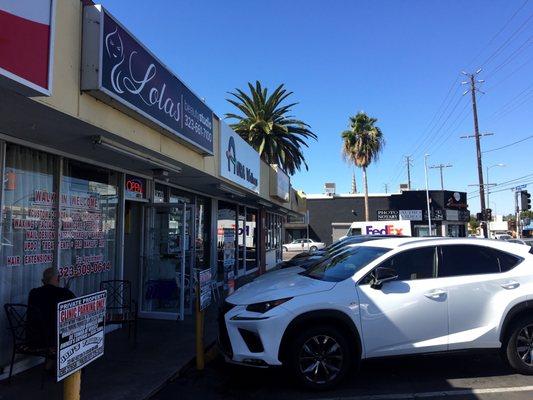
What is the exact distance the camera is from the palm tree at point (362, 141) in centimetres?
4550

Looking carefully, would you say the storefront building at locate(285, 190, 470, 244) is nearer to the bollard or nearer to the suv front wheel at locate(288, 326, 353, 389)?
the suv front wheel at locate(288, 326, 353, 389)

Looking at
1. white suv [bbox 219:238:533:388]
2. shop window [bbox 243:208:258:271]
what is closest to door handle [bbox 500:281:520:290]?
white suv [bbox 219:238:533:388]

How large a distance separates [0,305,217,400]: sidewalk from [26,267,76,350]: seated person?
53cm

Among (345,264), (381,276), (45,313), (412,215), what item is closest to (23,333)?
(45,313)

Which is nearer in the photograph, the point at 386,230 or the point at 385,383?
the point at 385,383

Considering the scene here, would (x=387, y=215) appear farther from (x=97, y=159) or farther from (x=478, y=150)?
(x=97, y=159)

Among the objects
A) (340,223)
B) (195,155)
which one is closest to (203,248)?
(195,155)

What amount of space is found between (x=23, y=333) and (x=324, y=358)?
3841 mm

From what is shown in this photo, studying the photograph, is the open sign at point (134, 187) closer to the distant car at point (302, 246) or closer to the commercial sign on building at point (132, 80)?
the commercial sign on building at point (132, 80)

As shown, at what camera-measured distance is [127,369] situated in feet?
20.9

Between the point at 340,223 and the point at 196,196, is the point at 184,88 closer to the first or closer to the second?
the point at 196,196

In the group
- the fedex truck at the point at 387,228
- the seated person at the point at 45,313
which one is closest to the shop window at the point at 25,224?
the seated person at the point at 45,313

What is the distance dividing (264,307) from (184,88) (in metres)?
4.57

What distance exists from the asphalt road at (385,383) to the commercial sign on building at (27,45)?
143 inches
